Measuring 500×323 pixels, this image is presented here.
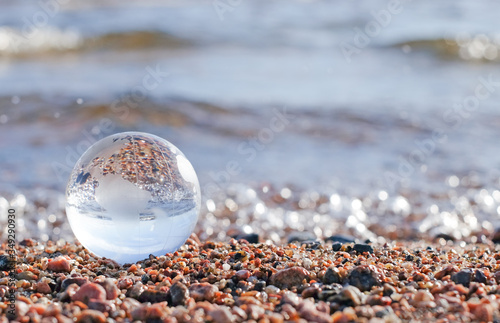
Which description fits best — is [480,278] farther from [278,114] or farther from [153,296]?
[278,114]

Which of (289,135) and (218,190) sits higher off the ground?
(289,135)

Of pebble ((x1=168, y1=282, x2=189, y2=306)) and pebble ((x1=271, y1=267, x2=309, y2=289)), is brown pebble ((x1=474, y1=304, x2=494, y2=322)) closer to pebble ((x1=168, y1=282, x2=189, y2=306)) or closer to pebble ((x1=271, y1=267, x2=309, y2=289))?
pebble ((x1=271, y1=267, x2=309, y2=289))

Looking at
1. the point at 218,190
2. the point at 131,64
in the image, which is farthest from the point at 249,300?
the point at 131,64

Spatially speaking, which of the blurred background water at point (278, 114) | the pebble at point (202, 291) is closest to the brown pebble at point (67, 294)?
the pebble at point (202, 291)

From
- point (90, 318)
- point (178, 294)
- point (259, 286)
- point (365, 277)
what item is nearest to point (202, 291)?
point (178, 294)

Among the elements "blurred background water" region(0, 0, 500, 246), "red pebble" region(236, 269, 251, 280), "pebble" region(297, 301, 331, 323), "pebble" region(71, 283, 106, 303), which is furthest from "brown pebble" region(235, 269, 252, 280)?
"blurred background water" region(0, 0, 500, 246)

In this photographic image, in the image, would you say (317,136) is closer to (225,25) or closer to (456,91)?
(456,91)
